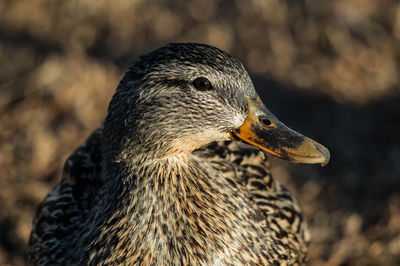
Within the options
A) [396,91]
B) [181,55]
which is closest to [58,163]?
[181,55]

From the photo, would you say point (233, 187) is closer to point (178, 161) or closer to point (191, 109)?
point (178, 161)

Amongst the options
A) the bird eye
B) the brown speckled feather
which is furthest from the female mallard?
the brown speckled feather

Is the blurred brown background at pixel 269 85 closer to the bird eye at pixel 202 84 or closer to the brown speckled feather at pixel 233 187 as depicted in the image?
the brown speckled feather at pixel 233 187

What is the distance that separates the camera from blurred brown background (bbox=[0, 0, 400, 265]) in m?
3.91

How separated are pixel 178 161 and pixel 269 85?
8.55ft

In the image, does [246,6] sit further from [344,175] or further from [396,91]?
[344,175]

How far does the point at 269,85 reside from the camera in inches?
193

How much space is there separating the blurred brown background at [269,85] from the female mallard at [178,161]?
1.48 metres

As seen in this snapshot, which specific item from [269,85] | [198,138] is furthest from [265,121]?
[269,85]

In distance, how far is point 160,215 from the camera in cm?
238

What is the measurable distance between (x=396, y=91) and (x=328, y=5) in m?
1.16

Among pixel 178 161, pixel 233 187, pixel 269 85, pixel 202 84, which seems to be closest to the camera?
pixel 202 84

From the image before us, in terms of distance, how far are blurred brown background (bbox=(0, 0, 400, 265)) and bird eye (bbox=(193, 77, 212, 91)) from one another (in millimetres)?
1920

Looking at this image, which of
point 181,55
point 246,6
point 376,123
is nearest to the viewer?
point 181,55
